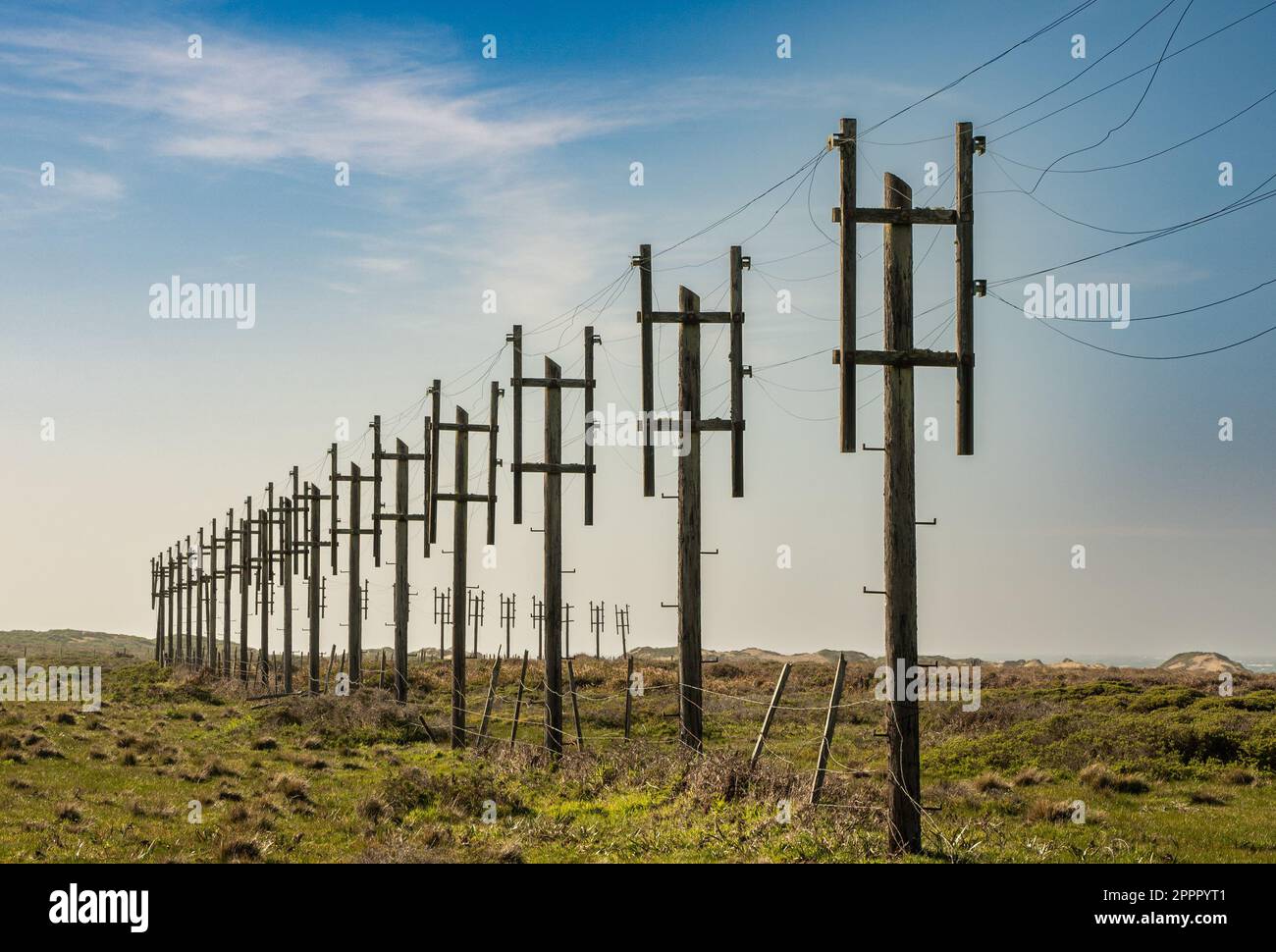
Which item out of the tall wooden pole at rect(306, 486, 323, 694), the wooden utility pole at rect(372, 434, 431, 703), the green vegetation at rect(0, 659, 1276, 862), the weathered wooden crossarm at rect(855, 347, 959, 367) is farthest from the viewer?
the tall wooden pole at rect(306, 486, 323, 694)

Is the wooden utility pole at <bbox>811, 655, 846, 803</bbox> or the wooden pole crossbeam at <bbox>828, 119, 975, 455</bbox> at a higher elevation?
the wooden pole crossbeam at <bbox>828, 119, 975, 455</bbox>

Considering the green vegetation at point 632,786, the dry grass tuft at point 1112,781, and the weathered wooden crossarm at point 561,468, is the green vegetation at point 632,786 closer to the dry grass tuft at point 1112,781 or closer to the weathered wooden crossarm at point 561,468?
the dry grass tuft at point 1112,781

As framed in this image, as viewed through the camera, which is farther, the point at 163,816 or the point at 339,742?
the point at 339,742

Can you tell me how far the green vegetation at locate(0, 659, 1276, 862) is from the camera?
608 inches

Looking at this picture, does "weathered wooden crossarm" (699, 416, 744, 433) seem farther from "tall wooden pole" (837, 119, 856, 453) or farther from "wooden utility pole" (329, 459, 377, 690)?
"wooden utility pole" (329, 459, 377, 690)

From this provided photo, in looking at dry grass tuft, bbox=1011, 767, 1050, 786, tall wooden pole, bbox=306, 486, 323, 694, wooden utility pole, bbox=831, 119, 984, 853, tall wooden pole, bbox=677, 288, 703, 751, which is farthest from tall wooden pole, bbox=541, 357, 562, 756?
tall wooden pole, bbox=306, 486, 323, 694

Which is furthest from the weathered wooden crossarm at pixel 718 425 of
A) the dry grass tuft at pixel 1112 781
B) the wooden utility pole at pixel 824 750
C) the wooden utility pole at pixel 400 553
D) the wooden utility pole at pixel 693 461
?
the wooden utility pole at pixel 400 553

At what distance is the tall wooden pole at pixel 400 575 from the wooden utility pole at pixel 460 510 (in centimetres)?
547

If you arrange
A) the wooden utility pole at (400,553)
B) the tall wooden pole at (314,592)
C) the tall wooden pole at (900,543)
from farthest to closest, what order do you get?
the tall wooden pole at (314,592)
the wooden utility pole at (400,553)
the tall wooden pole at (900,543)

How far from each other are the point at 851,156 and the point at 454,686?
63.3 ft

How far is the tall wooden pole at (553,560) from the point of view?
25.2 m
